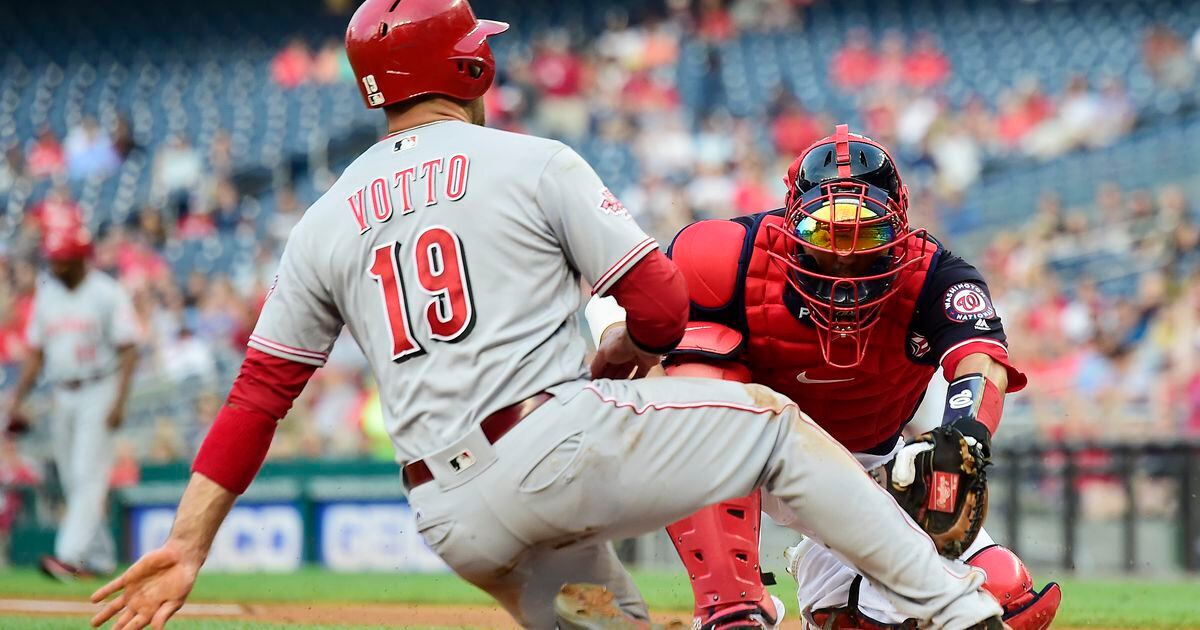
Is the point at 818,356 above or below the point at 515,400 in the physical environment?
above

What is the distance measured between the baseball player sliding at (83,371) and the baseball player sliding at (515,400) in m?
6.40

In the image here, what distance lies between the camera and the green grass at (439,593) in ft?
21.1

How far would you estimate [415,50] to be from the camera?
12.1 ft

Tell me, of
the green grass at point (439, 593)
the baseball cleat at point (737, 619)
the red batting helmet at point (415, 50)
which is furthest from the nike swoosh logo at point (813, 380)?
the green grass at point (439, 593)

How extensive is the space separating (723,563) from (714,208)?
36.3ft

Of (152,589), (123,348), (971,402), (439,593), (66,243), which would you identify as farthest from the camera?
(123,348)

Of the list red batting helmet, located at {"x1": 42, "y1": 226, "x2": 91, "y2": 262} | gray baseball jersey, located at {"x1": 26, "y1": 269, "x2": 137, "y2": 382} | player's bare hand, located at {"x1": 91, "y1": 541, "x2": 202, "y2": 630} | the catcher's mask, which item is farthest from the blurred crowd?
player's bare hand, located at {"x1": 91, "y1": 541, "x2": 202, "y2": 630}

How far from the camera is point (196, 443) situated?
42.2ft

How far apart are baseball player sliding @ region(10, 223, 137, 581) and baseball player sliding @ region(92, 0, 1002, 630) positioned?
6401 mm

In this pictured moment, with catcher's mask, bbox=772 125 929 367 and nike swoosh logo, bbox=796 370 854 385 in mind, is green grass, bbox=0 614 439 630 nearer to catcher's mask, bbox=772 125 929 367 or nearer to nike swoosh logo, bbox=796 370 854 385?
nike swoosh logo, bbox=796 370 854 385

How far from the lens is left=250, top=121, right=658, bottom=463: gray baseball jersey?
3.46 m

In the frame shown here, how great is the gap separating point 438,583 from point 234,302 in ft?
20.4

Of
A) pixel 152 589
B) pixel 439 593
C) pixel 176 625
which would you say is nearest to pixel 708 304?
pixel 152 589

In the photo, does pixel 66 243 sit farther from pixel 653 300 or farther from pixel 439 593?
pixel 653 300
